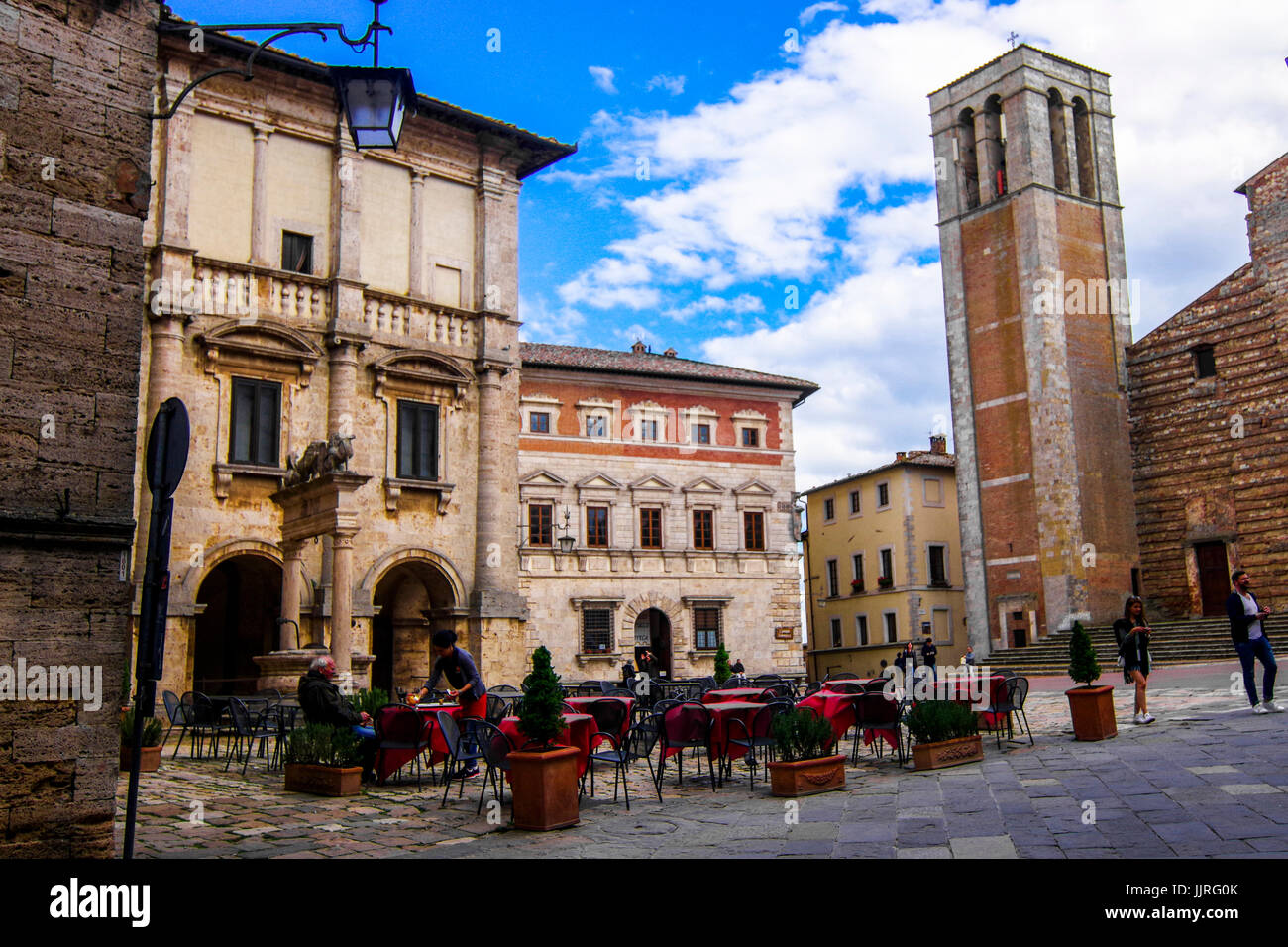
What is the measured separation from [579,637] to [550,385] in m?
8.22

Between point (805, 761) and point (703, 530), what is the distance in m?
25.6

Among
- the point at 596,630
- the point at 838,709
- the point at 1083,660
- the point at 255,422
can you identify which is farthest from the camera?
the point at 596,630

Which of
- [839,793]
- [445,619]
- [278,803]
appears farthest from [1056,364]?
[278,803]

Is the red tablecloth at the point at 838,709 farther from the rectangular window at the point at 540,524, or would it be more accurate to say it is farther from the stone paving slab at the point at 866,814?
the rectangular window at the point at 540,524

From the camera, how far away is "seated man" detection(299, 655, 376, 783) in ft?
31.7

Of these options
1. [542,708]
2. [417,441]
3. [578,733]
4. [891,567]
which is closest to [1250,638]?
[578,733]

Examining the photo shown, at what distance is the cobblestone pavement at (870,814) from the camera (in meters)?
6.32

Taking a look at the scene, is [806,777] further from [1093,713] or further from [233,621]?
[233,621]

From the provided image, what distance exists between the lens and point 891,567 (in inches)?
1738

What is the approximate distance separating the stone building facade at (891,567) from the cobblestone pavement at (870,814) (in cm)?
3254

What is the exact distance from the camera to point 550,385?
Answer: 3328 centimetres

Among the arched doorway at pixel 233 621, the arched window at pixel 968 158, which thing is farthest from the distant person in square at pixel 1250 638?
the arched window at pixel 968 158

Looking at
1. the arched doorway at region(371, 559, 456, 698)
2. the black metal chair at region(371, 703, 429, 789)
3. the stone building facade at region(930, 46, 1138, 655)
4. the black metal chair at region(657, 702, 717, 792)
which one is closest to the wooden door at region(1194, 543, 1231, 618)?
the stone building facade at region(930, 46, 1138, 655)
